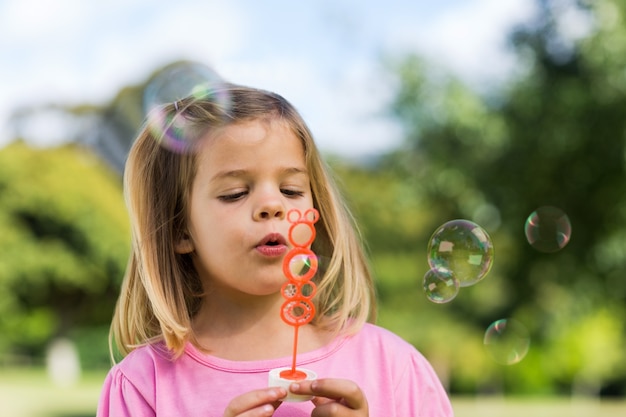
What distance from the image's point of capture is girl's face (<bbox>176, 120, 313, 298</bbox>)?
1818 mm

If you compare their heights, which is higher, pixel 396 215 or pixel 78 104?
pixel 78 104

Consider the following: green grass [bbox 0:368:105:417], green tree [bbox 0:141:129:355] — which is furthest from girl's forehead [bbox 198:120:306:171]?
green tree [bbox 0:141:129:355]

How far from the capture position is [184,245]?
2.07m

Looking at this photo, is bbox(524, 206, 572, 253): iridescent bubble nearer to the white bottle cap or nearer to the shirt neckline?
the shirt neckline

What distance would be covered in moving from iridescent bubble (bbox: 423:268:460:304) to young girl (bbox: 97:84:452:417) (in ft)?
2.33

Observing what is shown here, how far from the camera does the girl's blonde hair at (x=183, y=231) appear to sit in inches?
78.9

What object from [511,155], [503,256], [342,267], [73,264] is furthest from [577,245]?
[73,264]

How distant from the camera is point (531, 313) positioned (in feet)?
55.4

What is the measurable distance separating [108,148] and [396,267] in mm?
10086

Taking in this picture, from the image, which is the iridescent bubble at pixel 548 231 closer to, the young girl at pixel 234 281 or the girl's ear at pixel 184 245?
the young girl at pixel 234 281

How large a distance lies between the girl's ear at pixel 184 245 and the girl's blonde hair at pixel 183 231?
0.01 m

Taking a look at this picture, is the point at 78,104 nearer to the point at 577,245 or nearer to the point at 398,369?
the point at 577,245

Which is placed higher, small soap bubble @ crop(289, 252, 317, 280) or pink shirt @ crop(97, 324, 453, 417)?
small soap bubble @ crop(289, 252, 317, 280)

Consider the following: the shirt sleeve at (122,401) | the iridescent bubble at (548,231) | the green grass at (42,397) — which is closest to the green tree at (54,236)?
the green grass at (42,397)
